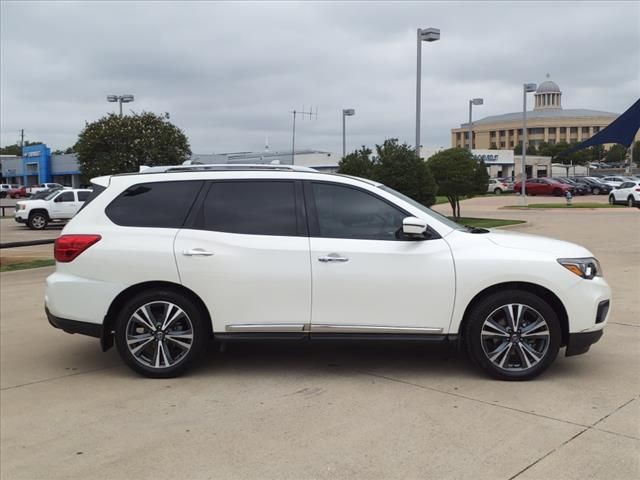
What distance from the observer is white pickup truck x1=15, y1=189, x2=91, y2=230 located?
26.1 meters

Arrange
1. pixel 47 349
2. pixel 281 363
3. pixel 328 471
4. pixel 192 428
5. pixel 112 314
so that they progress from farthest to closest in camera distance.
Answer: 1. pixel 47 349
2. pixel 281 363
3. pixel 112 314
4. pixel 192 428
5. pixel 328 471

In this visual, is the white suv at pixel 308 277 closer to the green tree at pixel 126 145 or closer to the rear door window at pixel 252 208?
the rear door window at pixel 252 208

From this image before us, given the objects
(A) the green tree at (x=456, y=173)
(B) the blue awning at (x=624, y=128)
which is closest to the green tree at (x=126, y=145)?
(A) the green tree at (x=456, y=173)

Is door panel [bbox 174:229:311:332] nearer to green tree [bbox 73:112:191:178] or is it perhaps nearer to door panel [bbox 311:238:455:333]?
door panel [bbox 311:238:455:333]

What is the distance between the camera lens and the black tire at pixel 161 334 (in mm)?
5383

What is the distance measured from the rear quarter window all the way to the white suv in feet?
0.05

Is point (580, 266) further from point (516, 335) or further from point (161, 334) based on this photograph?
point (161, 334)

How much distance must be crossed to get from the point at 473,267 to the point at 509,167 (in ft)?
290

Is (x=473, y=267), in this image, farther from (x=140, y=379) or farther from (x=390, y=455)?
(x=140, y=379)

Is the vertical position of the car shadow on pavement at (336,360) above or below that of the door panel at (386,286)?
below

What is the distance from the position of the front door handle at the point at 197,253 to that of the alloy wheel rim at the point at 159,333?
445mm

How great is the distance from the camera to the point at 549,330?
5191 mm

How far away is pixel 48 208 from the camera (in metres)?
26.3

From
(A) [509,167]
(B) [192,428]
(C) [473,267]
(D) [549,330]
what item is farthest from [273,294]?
(A) [509,167]
